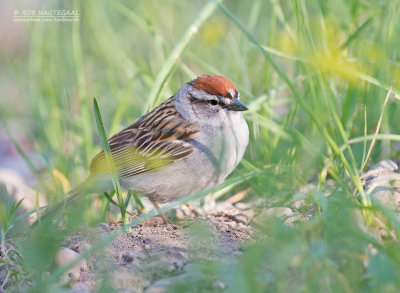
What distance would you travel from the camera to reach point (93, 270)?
2.70 metres

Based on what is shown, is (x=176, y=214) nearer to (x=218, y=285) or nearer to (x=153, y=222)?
(x=153, y=222)

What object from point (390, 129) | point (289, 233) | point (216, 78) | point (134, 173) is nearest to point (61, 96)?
point (134, 173)

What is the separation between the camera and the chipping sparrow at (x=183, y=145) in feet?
12.7

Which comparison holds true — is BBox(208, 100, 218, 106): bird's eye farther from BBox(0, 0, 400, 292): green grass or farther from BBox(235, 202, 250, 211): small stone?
BBox(235, 202, 250, 211): small stone

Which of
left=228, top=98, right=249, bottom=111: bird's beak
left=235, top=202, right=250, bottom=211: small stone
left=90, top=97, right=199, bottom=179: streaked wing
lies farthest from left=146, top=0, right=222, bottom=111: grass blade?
left=235, top=202, right=250, bottom=211: small stone

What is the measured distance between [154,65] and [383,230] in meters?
4.02

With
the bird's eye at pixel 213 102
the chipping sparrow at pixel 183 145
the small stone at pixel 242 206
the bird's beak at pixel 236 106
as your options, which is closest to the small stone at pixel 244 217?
the small stone at pixel 242 206

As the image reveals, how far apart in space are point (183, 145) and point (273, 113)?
0.81 m

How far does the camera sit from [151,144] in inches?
169

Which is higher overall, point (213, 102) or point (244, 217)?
point (213, 102)

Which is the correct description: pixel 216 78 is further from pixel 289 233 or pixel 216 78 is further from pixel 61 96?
pixel 289 233

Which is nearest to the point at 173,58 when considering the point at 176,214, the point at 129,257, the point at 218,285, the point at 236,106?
the point at 236,106

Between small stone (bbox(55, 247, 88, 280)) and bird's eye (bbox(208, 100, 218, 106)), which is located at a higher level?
bird's eye (bbox(208, 100, 218, 106))

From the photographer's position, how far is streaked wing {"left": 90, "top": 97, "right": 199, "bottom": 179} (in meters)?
4.07
